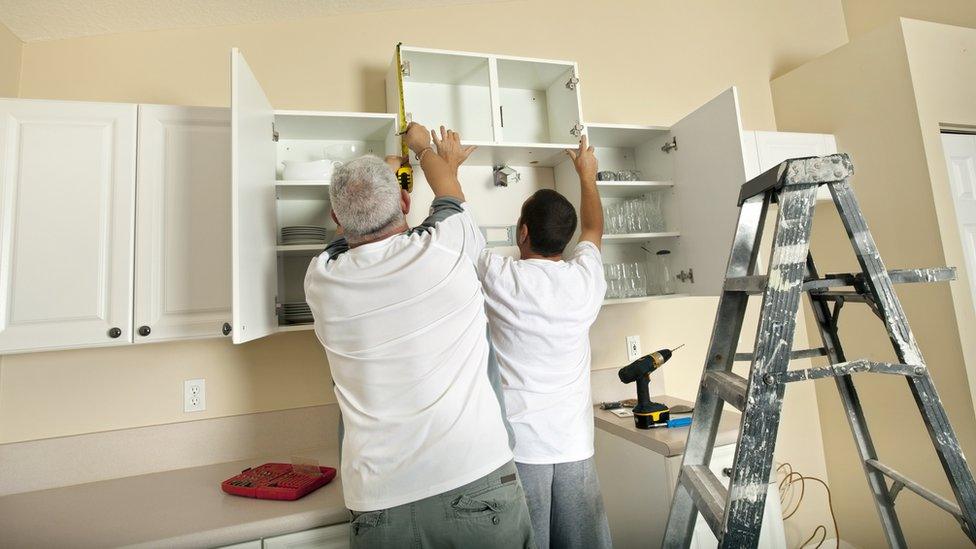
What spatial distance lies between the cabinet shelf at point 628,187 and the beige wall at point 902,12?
4.61 ft

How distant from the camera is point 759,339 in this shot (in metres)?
0.93

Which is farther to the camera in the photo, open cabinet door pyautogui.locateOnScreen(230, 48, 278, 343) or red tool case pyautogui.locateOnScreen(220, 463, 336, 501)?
red tool case pyautogui.locateOnScreen(220, 463, 336, 501)

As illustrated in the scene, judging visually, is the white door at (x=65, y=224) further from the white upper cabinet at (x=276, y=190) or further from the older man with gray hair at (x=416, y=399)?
the older man with gray hair at (x=416, y=399)

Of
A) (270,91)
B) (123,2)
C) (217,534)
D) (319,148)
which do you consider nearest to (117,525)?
(217,534)

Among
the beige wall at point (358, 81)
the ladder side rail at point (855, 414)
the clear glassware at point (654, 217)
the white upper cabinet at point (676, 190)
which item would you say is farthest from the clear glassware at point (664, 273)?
the ladder side rail at point (855, 414)

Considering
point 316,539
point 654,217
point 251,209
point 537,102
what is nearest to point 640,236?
point 654,217

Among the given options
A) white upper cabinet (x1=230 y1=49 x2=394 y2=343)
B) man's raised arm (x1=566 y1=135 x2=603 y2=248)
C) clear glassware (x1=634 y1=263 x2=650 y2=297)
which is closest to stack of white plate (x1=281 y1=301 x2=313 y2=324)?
white upper cabinet (x1=230 y1=49 x2=394 y2=343)

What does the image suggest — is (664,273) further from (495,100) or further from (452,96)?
(452,96)

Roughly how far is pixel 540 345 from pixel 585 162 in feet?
2.78

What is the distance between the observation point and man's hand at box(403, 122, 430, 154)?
1.73 meters

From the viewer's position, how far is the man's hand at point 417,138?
1730 mm

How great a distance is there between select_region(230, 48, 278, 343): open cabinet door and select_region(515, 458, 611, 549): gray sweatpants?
90 cm

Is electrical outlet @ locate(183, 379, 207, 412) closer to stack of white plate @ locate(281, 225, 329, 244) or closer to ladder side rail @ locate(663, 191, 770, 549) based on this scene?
stack of white plate @ locate(281, 225, 329, 244)

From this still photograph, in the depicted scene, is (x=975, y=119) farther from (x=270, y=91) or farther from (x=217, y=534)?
(x=217, y=534)
